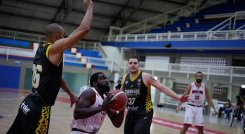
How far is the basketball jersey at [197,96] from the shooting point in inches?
347

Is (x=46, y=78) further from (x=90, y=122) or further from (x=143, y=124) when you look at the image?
(x=143, y=124)

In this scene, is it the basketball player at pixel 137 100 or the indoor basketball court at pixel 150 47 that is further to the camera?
the indoor basketball court at pixel 150 47

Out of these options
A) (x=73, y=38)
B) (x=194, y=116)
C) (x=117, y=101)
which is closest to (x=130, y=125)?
(x=117, y=101)

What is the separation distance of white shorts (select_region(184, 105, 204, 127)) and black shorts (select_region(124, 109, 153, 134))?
301 cm

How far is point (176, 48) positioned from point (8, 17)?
1376 centimetres

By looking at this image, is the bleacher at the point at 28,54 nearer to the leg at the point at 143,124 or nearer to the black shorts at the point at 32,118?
the leg at the point at 143,124

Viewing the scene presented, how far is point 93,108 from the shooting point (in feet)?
11.2

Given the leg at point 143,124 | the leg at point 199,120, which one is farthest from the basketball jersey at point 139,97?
the leg at point 199,120

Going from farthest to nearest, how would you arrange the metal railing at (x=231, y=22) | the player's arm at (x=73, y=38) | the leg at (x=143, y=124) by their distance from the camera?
the metal railing at (x=231, y=22) < the leg at (x=143, y=124) < the player's arm at (x=73, y=38)

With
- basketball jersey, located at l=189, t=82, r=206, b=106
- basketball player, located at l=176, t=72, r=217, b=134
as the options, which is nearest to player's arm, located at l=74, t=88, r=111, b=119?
basketball player, located at l=176, t=72, r=217, b=134

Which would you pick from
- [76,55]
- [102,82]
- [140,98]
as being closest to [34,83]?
[102,82]

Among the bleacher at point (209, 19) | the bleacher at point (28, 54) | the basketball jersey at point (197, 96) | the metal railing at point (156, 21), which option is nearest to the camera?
the basketball jersey at point (197, 96)

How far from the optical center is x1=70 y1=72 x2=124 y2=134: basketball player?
11.2 feet

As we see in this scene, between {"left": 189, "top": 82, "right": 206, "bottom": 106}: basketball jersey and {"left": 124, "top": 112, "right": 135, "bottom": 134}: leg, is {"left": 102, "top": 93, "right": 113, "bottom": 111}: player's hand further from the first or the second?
{"left": 189, "top": 82, "right": 206, "bottom": 106}: basketball jersey
